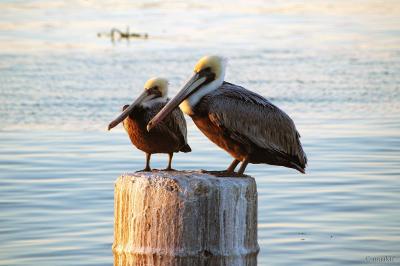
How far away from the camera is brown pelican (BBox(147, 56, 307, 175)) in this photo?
228 inches

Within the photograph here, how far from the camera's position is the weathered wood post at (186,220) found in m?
4.77

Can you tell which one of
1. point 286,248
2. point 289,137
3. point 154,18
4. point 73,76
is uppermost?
point 154,18

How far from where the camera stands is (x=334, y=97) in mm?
14625

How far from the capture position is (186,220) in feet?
15.6

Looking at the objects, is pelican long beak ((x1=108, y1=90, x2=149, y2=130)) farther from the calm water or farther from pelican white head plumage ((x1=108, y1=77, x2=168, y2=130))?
the calm water

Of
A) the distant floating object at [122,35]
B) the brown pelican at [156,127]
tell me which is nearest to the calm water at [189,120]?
the distant floating object at [122,35]

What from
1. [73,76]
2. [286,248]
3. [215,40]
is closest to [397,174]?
[286,248]

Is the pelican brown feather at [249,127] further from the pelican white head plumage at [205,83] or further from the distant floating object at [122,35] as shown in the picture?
the distant floating object at [122,35]

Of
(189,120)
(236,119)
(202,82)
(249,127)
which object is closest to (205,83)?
(202,82)

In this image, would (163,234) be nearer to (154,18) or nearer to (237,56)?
(237,56)

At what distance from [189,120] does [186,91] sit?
7.50m

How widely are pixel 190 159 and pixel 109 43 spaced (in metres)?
10.2

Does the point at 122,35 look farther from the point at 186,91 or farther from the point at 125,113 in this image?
the point at 186,91

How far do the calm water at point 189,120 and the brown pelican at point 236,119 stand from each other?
4.98ft
